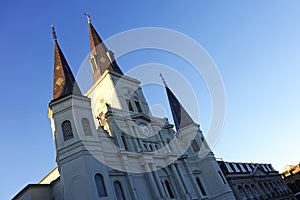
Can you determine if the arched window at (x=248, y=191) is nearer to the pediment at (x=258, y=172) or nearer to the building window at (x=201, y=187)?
the pediment at (x=258, y=172)

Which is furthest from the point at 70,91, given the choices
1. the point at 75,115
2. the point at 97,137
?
the point at 97,137

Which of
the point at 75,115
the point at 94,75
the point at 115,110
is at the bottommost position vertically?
the point at 75,115

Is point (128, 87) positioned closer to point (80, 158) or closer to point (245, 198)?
point (80, 158)

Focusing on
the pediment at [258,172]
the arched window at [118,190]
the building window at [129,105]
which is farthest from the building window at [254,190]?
the arched window at [118,190]

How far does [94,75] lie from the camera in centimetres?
3622

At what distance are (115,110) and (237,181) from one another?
2382cm

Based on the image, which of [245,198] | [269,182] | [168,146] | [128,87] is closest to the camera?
[168,146]

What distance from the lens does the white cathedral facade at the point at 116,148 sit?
67.8ft

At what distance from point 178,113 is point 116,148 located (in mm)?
17035

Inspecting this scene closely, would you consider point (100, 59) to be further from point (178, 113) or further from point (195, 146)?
point (195, 146)

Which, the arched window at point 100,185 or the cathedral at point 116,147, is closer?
the arched window at point 100,185

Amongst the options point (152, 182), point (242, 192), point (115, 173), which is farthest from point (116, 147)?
point (242, 192)

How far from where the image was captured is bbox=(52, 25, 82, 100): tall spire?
81.3 ft

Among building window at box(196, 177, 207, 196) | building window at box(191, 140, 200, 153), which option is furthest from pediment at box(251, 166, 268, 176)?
building window at box(196, 177, 207, 196)
